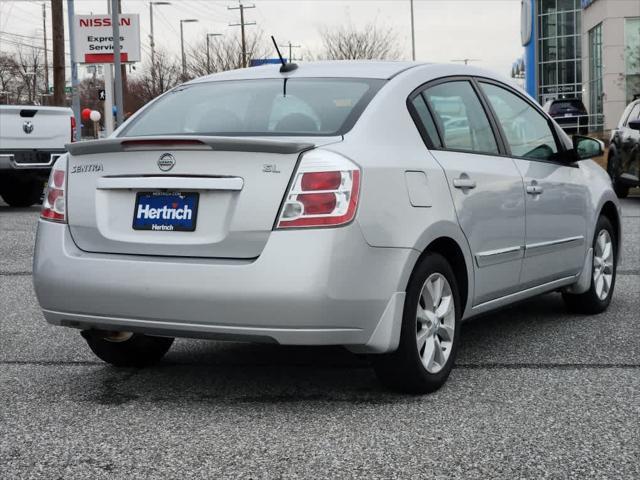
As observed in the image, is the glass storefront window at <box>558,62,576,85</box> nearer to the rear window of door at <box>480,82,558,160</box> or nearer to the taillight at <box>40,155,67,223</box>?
the rear window of door at <box>480,82,558,160</box>

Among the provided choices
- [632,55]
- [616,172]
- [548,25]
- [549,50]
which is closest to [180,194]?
[616,172]

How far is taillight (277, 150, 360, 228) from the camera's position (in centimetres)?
435

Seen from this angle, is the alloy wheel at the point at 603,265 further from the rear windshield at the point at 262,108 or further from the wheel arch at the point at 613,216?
the rear windshield at the point at 262,108

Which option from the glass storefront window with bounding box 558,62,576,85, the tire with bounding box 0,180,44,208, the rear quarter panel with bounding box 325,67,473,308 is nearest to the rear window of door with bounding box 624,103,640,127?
the tire with bounding box 0,180,44,208

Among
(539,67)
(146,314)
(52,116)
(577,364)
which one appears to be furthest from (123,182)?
(539,67)

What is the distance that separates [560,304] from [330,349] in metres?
2.36

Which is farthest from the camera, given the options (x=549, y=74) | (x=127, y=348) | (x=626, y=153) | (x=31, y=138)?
(x=549, y=74)

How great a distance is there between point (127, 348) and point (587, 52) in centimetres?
5619

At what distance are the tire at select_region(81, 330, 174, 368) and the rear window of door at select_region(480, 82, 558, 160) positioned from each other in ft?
7.36

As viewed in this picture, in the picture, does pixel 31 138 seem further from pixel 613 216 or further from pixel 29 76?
pixel 29 76

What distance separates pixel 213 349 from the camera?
620cm

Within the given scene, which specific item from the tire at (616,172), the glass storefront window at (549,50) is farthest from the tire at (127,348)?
the glass storefront window at (549,50)

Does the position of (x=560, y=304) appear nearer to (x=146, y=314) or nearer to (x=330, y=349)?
(x=330, y=349)

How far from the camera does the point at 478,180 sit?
5.39m
